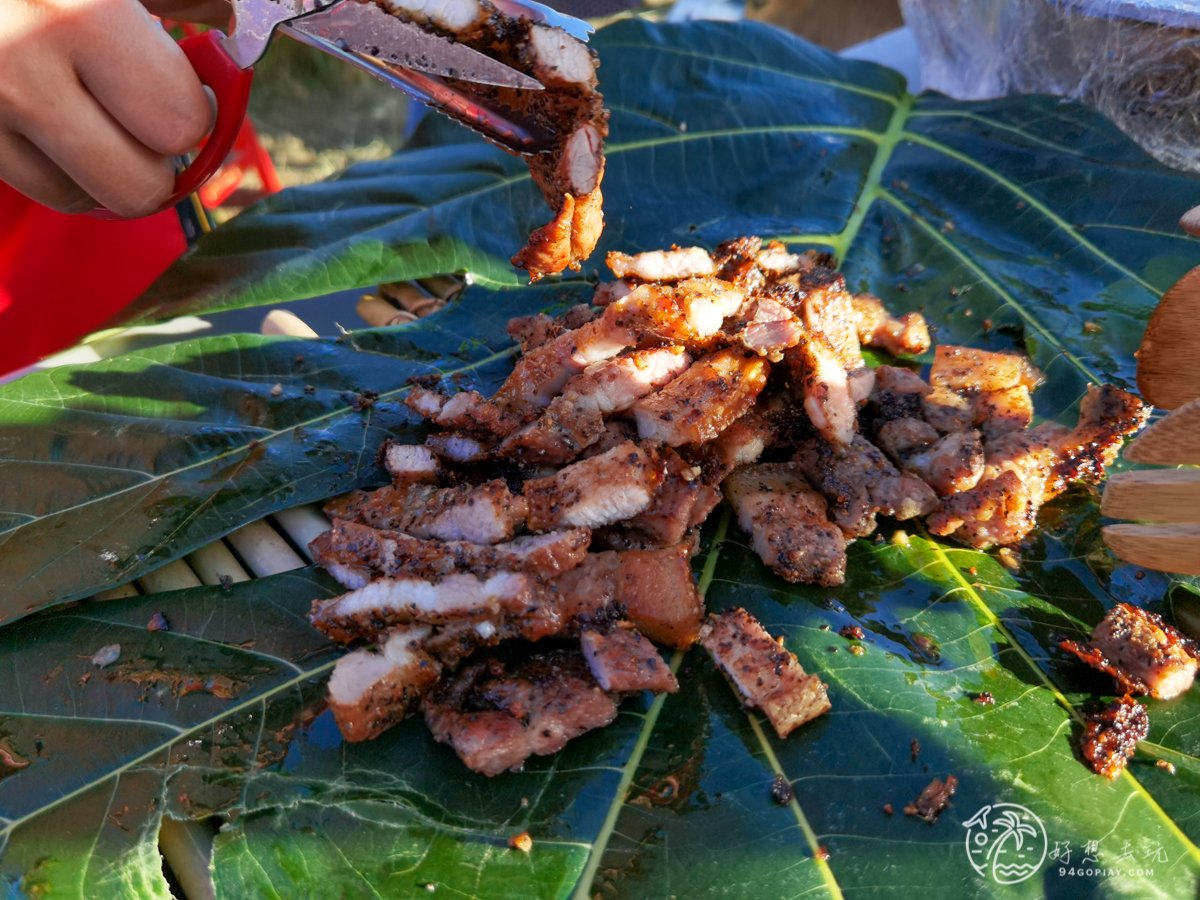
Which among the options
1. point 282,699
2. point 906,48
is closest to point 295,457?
point 282,699

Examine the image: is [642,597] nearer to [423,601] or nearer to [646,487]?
[646,487]

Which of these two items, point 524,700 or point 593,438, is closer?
point 524,700

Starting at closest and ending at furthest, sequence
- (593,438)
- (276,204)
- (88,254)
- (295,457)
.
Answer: (593,438) < (295,457) < (276,204) < (88,254)

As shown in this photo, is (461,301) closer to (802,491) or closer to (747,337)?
(747,337)

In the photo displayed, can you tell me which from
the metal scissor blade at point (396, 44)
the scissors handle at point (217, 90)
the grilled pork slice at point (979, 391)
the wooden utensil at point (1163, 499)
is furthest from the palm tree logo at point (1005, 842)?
the scissors handle at point (217, 90)

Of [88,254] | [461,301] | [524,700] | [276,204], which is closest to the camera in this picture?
[524,700]

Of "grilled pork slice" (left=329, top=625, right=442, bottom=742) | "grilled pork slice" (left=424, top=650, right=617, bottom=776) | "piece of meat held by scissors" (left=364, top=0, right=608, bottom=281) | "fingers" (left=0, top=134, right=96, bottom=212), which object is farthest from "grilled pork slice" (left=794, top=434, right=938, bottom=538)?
"fingers" (left=0, top=134, right=96, bottom=212)
